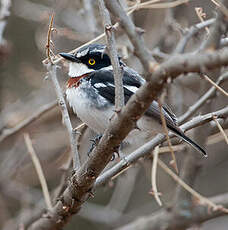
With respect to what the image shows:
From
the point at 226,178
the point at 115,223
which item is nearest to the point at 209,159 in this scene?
the point at 226,178

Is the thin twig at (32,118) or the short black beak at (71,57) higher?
the short black beak at (71,57)

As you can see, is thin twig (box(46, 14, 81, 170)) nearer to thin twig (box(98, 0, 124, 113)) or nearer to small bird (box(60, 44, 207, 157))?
small bird (box(60, 44, 207, 157))

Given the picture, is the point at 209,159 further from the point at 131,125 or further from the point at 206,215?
the point at 131,125

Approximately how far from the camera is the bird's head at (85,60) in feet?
12.3

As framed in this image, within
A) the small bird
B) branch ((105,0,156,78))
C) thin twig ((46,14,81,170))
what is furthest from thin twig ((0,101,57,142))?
branch ((105,0,156,78))

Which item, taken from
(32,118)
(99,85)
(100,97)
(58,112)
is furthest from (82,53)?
(58,112)

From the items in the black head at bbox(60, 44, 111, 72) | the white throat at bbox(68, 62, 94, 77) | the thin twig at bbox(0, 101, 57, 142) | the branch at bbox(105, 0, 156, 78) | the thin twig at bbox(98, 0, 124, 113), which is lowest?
the thin twig at bbox(0, 101, 57, 142)

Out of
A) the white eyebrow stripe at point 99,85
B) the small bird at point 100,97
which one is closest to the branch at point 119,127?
the small bird at point 100,97

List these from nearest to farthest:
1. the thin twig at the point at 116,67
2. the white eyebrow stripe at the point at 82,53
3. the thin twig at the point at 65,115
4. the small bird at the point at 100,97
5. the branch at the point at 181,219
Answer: the thin twig at the point at 116,67 → the thin twig at the point at 65,115 → the small bird at the point at 100,97 → the white eyebrow stripe at the point at 82,53 → the branch at the point at 181,219

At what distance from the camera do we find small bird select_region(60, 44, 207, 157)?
3425 mm

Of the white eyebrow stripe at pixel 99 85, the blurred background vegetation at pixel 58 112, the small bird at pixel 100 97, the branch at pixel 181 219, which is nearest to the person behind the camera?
the small bird at pixel 100 97

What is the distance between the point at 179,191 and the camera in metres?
4.12

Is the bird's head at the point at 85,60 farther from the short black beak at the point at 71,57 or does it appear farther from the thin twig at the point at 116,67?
the thin twig at the point at 116,67

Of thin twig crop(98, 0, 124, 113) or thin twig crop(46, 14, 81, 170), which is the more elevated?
thin twig crop(98, 0, 124, 113)
